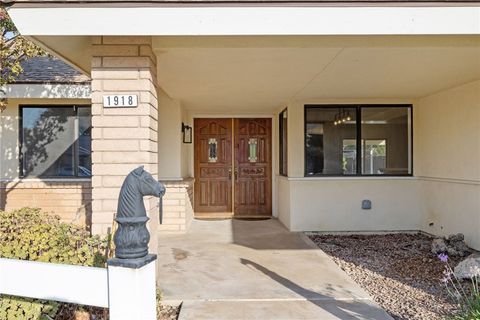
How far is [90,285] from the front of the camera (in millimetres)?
1757

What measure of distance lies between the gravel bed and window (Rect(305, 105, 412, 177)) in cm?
124

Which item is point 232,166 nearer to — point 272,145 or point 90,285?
point 272,145

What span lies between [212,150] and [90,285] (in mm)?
7333

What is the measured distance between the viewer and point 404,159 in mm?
7289

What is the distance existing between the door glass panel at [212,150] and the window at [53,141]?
107 inches

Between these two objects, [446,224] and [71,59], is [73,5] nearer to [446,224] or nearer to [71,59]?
[71,59]

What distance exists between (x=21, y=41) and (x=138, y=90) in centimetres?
355

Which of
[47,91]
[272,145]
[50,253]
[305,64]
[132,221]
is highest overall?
[47,91]

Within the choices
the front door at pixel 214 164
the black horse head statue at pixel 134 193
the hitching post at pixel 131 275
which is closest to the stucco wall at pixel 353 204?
the front door at pixel 214 164

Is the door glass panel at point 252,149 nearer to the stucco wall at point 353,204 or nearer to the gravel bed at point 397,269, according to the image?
the stucco wall at point 353,204

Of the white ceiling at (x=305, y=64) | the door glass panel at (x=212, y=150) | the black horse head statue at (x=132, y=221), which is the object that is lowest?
the black horse head statue at (x=132, y=221)

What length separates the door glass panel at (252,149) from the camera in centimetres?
905

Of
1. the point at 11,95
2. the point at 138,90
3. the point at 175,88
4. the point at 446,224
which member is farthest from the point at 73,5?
the point at 446,224

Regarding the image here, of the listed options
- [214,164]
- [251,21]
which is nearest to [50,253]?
[251,21]
